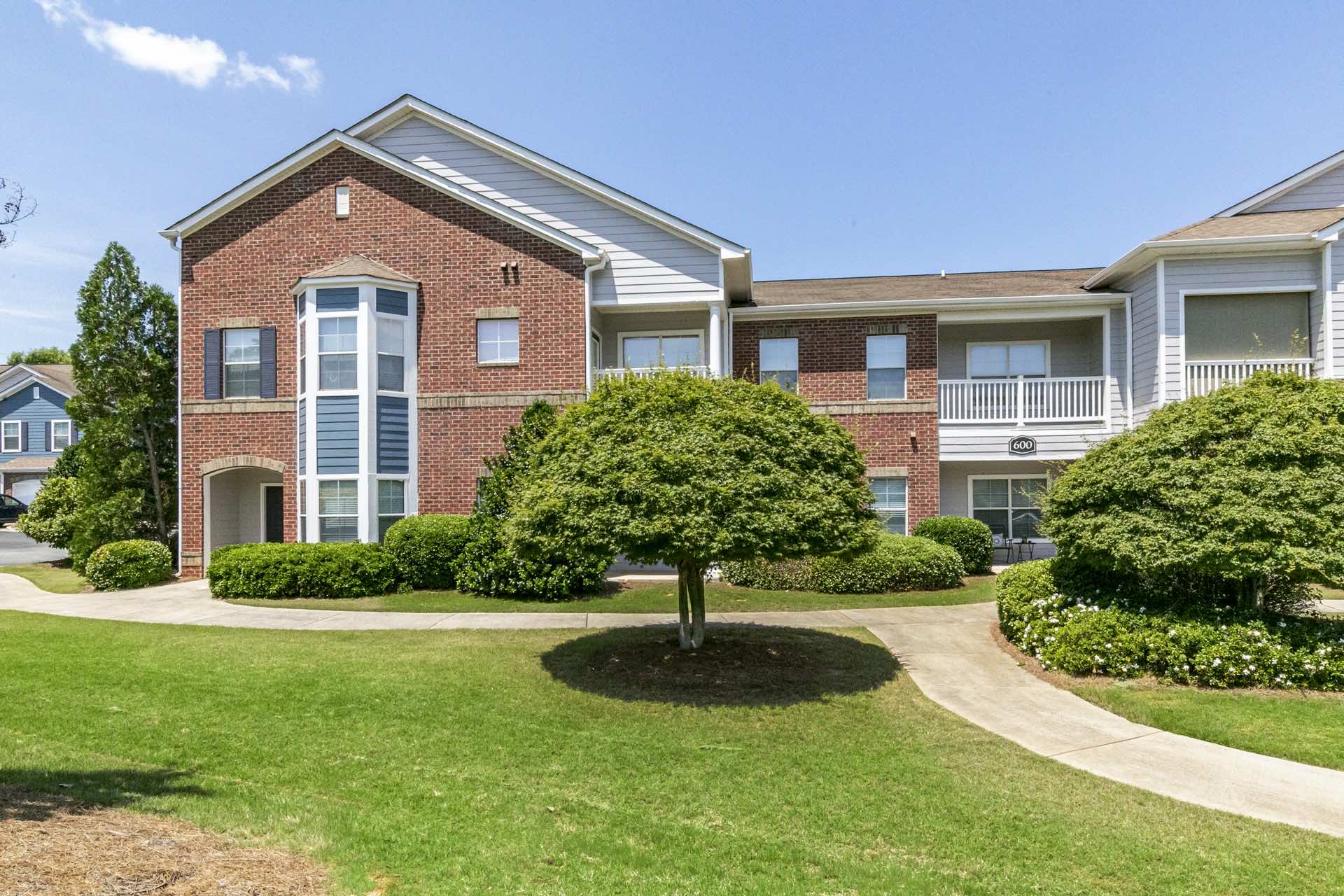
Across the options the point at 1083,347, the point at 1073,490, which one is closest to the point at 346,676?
the point at 1073,490

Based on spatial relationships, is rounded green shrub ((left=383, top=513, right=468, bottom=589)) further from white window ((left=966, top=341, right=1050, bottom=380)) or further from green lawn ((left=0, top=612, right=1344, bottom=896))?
white window ((left=966, top=341, right=1050, bottom=380))

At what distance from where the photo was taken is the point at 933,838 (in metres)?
5.05

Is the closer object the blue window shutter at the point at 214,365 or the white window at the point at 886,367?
the blue window shutter at the point at 214,365

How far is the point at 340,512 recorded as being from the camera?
1577 cm

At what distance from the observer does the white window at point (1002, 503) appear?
1848 centimetres

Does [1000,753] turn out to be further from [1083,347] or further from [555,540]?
[1083,347]

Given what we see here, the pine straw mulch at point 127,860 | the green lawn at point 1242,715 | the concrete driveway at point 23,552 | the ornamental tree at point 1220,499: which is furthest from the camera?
the concrete driveway at point 23,552

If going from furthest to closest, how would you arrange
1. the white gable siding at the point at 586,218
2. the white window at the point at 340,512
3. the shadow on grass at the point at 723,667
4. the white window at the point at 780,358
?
the white window at the point at 780,358 → the white gable siding at the point at 586,218 → the white window at the point at 340,512 → the shadow on grass at the point at 723,667

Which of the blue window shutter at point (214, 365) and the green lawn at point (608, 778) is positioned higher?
the blue window shutter at point (214, 365)

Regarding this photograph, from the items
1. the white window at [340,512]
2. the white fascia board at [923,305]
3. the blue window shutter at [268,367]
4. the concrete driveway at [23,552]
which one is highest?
the white fascia board at [923,305]

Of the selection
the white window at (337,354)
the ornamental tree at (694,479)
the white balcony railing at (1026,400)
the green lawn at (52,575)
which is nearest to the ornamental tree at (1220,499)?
the ornamental tree at (694,479)

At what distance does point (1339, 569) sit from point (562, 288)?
13.5 meters

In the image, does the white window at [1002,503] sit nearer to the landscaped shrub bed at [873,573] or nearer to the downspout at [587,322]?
the landscaped shrub bed at [873,573]

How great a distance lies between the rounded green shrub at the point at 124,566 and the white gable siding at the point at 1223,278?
70.2ft
